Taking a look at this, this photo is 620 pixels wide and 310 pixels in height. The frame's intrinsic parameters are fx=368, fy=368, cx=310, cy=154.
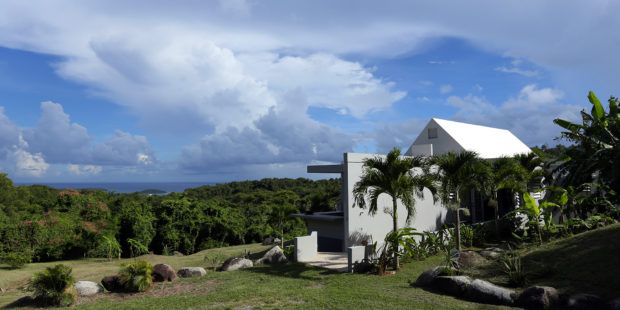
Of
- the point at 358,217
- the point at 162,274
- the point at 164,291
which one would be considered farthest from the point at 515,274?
the point at 162,274

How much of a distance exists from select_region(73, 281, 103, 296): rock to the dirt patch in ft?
0.83

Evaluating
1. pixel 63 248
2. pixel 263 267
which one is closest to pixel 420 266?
pixel 263 267

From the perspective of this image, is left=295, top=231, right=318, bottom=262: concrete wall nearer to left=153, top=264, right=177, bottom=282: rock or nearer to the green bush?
left=153, top=264, right=177, bottom=282: rock

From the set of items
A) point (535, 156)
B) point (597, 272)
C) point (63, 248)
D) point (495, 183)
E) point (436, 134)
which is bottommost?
point (63, 248)

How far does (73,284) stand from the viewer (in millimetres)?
9766

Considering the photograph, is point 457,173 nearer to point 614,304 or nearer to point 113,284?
point 614,304

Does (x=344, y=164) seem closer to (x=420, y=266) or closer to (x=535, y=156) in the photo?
(x=420, y=266)

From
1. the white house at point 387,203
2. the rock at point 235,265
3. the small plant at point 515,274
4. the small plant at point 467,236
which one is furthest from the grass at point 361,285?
the small plant at point 467,236

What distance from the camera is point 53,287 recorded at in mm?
9172

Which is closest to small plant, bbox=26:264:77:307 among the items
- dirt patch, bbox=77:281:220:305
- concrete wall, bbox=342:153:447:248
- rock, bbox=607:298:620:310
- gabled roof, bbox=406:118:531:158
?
dirt patch, bbox=77:281:220:305

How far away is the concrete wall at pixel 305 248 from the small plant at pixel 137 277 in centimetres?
525

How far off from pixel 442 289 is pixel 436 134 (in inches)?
504

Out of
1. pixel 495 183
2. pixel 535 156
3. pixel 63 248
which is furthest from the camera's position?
pixel 63 248

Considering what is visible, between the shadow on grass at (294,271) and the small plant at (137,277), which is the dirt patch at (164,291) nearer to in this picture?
the small plant at (137,277)
